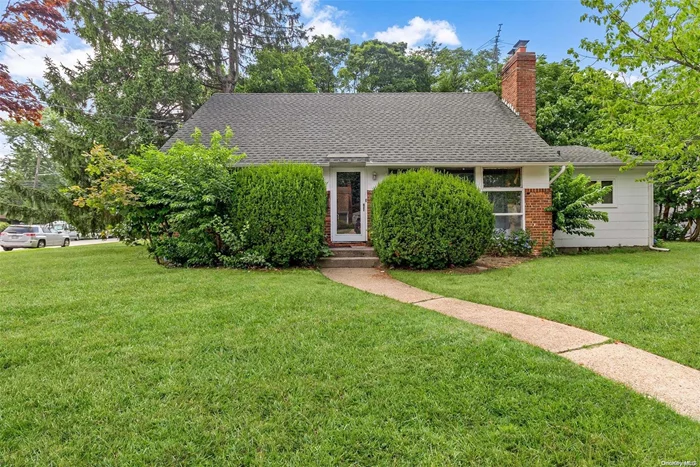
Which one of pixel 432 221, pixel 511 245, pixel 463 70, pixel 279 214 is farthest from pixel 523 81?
pixel 463 70

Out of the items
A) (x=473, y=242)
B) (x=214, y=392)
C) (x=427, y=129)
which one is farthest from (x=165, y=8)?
(x=214, y=392)

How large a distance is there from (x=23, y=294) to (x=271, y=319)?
386cm

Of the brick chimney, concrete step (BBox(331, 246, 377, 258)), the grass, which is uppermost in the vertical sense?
the brick chimney

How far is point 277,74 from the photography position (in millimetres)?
16875

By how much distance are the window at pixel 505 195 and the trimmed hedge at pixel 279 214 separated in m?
5.01

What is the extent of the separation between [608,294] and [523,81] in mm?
8336

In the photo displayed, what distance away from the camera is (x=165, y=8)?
1602 cm

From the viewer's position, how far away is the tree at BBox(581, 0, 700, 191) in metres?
5.63

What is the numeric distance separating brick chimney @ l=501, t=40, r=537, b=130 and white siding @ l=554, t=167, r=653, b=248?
7.73 feet

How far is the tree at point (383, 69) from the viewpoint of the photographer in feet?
78.6

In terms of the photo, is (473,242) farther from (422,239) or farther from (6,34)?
(6,34)

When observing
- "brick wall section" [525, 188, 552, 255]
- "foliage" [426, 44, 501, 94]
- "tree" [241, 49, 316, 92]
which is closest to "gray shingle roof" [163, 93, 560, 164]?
"brick wall section" [525, 188, 552, 255]

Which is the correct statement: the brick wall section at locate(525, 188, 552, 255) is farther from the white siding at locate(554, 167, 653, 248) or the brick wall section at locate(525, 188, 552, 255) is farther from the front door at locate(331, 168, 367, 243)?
the front door at locate(331, 168, 367, 243)

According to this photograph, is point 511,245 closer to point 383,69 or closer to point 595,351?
point 595,351
